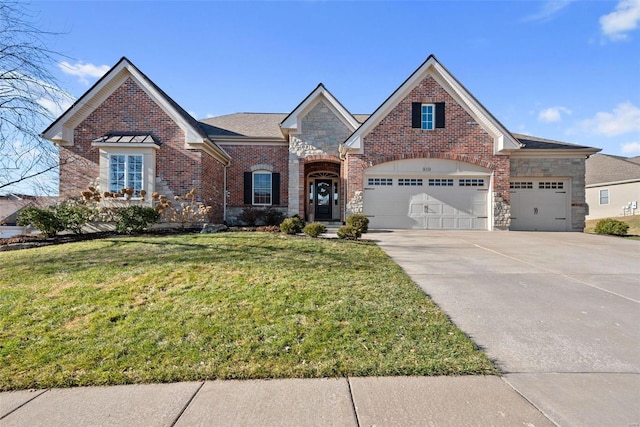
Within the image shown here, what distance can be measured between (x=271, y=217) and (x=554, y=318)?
12614mm

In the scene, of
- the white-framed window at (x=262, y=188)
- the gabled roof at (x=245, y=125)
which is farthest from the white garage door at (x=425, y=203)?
the gabled roof at (x=245, y=125)

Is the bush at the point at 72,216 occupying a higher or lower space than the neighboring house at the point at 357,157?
lower

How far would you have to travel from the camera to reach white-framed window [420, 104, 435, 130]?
1421cm

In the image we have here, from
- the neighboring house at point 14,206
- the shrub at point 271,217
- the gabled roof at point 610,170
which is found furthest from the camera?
the gabled roof at point 610,170

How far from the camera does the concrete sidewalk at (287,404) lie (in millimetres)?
2342

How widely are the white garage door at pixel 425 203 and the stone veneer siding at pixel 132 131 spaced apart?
25.2 feet

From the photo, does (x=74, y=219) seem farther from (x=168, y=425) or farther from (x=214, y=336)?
(x=168, y=425)

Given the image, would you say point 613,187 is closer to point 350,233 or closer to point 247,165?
point 350,233

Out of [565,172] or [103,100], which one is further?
[565,172]

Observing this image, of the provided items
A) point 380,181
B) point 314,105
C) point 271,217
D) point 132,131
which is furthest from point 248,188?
point 380,181

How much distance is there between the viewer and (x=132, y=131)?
13.5 m

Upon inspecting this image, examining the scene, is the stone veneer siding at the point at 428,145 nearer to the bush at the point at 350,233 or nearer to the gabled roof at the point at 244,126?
the gabled roof at the point at 244,126

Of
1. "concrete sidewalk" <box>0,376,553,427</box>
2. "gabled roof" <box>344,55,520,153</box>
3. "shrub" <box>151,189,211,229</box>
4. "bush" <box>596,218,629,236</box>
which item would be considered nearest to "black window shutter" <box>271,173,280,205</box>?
"shrub" <box>151,189,211,229</box>

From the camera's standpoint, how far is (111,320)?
411 centimetres
